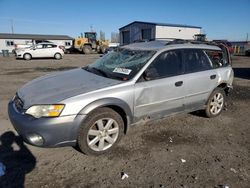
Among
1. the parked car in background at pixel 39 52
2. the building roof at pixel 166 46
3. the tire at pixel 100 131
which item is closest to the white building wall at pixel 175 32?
the parked car in background at pixel 39 52

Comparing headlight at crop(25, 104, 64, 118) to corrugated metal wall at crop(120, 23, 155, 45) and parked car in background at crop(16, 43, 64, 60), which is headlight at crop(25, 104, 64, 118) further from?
corrugated metal wall at crop(120, 23, 155, 45)

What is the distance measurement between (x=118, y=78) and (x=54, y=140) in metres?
1.36

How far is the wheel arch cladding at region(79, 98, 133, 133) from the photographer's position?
9.82ft

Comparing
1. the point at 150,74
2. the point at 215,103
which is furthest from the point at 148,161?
the point at 215,103

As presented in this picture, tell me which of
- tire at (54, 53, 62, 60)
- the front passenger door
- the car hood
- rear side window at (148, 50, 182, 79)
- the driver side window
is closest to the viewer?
the car hood

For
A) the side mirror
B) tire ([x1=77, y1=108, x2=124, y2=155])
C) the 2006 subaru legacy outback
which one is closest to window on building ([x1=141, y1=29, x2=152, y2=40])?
the 2006 subaru legacy outback

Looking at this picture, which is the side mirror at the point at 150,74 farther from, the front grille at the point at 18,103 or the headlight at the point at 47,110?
the front grille at the point at 18,103

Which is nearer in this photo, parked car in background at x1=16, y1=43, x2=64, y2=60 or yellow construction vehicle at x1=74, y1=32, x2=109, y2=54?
parked car in background at x1=16, y1=43, x2=64, y2=60

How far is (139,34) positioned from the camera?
1430 inches

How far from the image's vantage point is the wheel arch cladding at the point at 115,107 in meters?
2.99

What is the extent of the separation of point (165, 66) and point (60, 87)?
1857 mm

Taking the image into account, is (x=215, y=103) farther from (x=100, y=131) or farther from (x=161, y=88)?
(x=100, y=131)

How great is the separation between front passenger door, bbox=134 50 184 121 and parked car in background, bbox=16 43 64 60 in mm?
18384

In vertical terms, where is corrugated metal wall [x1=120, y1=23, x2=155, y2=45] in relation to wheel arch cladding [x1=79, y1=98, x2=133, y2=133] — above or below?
above
